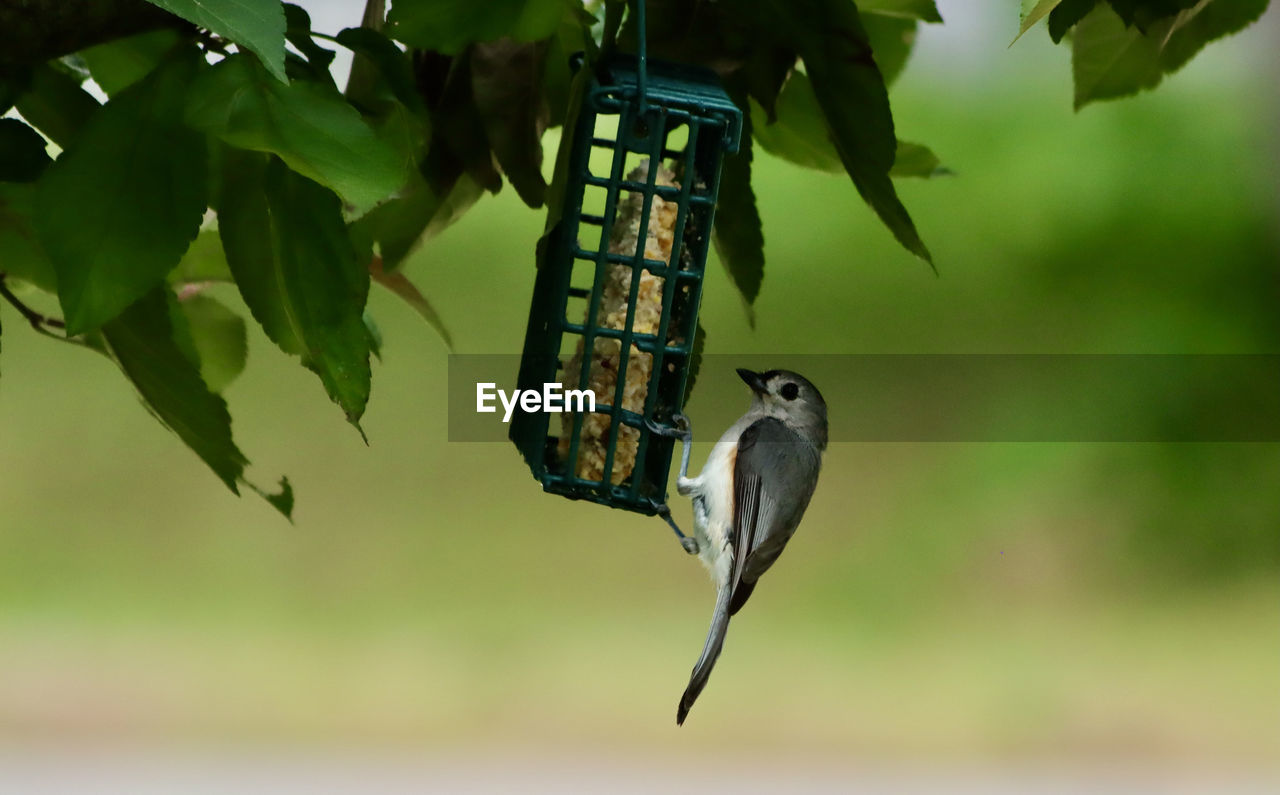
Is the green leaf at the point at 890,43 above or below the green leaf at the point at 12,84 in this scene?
above

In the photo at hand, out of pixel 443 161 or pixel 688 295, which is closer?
pixel 443 161

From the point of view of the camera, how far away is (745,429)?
2.20 meters

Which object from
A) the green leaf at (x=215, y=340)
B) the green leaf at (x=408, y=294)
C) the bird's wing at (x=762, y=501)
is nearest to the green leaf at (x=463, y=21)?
the green leaf at (x=408, y=294)

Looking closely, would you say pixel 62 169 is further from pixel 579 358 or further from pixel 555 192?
pixel 579 358

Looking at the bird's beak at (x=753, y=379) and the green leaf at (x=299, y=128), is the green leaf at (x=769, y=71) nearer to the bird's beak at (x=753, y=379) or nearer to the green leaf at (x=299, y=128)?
the green leaf at (x=299, y=128)

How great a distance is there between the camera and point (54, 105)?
3.53ft

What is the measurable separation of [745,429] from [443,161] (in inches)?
38.6

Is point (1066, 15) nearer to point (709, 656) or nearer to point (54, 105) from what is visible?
point (54, 105)

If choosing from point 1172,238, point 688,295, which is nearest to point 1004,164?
point 1172,238

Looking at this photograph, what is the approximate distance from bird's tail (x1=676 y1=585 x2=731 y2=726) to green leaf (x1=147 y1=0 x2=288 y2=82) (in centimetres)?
115

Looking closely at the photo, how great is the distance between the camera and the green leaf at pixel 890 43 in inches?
55.9

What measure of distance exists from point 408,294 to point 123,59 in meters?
0.37

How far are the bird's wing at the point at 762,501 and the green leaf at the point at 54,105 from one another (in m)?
1.21

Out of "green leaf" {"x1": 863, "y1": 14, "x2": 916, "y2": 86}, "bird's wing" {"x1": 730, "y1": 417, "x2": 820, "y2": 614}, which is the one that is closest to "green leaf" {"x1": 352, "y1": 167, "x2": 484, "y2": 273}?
"green leaf" {"x1": 863, "y1": 14, "x2": 916, "y2": 86}
